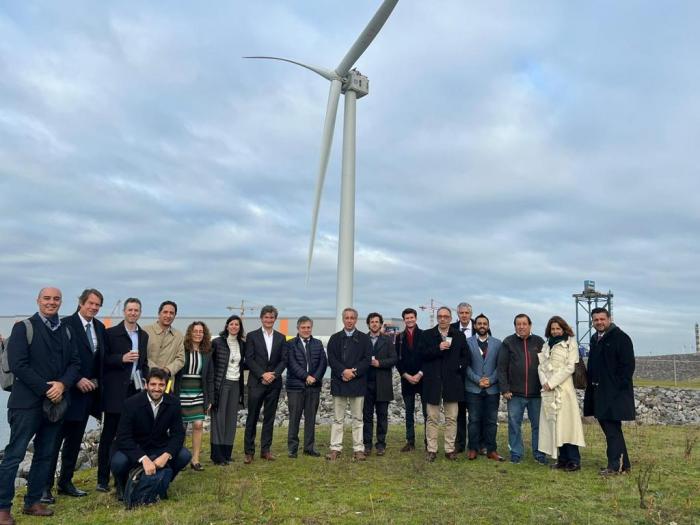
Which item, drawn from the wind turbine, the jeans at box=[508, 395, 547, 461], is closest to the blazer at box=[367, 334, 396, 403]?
the jeans at box=[508, 395, 547, 461]

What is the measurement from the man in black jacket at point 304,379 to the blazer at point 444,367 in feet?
4.90

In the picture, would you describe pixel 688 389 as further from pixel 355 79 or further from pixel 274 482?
pixel 274 482

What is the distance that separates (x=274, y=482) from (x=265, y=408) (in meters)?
1.70

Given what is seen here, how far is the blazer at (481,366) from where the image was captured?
7.93 metres

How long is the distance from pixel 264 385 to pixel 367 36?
14353 mm

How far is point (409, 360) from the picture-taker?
8438mm

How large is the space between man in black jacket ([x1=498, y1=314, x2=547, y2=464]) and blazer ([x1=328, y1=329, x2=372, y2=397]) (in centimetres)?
187

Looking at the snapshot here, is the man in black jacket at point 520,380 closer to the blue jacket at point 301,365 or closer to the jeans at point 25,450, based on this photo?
the blue jacket at point 301,365

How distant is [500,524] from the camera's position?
4.88 metres

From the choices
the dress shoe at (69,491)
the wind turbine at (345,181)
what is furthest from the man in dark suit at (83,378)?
the wind turbine at (345,181)

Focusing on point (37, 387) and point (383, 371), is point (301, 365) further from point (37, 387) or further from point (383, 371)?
point (37, 387)

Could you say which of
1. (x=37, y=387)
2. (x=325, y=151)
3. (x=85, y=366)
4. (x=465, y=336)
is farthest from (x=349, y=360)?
(x=325, y=151)

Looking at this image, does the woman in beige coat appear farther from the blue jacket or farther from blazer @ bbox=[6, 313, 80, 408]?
blazer @ bbox=[6, 313, 80, 408]

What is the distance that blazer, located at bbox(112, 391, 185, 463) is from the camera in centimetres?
553
